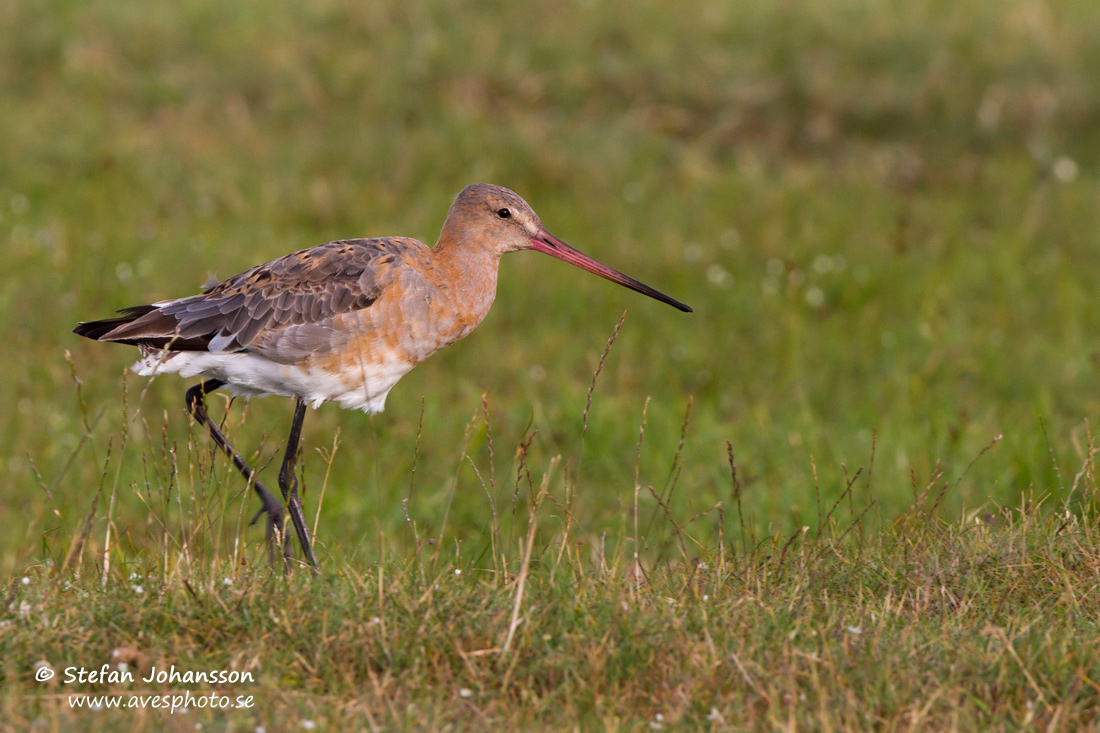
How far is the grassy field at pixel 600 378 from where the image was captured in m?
3.75

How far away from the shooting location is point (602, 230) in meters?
10.4

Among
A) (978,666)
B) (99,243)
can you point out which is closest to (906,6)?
(99,243)

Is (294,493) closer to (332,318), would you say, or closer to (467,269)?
(332,318)

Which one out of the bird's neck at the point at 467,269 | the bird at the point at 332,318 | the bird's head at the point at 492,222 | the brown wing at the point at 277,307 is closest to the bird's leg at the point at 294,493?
the bird at the point at 332,318

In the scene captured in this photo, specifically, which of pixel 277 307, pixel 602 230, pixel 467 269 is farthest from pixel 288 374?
pixel 602 230

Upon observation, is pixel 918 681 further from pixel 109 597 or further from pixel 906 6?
pixel 906 6

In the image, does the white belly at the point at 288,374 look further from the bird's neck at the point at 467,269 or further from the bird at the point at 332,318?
the bird's neck at the point at 467,269

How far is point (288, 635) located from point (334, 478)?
3.49 meters

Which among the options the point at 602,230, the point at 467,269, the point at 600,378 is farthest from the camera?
the point at 602,230

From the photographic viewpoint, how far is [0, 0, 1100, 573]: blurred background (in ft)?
23.4

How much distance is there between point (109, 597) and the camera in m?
3.99

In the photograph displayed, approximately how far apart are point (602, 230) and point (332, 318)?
5.37 metres

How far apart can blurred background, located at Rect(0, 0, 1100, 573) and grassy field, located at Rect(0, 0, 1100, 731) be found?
0.04 meters

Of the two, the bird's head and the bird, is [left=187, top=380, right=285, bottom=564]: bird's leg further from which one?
the bird's head
